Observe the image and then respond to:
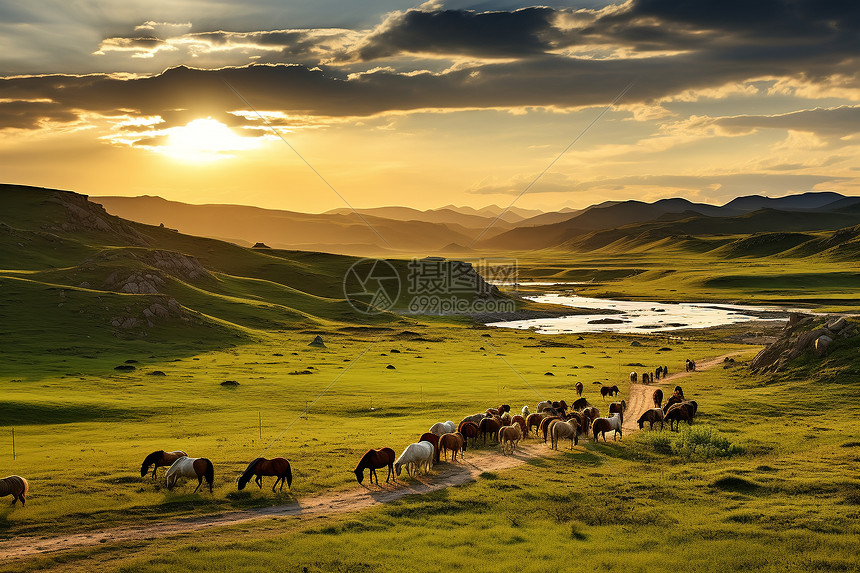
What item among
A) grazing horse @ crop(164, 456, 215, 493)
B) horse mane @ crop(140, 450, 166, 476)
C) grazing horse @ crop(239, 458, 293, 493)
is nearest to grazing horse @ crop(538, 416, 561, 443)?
grazing horse @ crop(239, 458, 293, 493)

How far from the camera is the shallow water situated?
12619 cm

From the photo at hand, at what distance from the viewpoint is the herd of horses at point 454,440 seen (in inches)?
998

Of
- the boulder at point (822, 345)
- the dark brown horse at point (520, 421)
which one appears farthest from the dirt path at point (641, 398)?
the boulder at point (822, 345)

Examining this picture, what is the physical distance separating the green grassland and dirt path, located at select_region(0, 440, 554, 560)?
0.75 meters

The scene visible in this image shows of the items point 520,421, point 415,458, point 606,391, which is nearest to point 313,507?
point 415,458

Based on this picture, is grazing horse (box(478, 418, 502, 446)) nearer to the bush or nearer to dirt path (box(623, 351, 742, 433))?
the bush

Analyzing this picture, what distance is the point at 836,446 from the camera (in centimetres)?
3177

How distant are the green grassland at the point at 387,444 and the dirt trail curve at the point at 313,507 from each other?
74cm

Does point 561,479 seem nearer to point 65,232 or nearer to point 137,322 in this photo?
point 137,322

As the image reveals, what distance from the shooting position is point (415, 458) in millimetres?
28234

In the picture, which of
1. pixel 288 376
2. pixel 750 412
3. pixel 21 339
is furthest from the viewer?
pixel 21 339

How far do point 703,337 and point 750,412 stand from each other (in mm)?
71385

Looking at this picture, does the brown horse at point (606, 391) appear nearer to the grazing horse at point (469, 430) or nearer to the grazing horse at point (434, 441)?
the grazing horse at point (469, 430)

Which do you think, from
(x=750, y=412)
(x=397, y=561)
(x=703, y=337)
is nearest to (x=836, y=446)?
(x=750, y=412)
